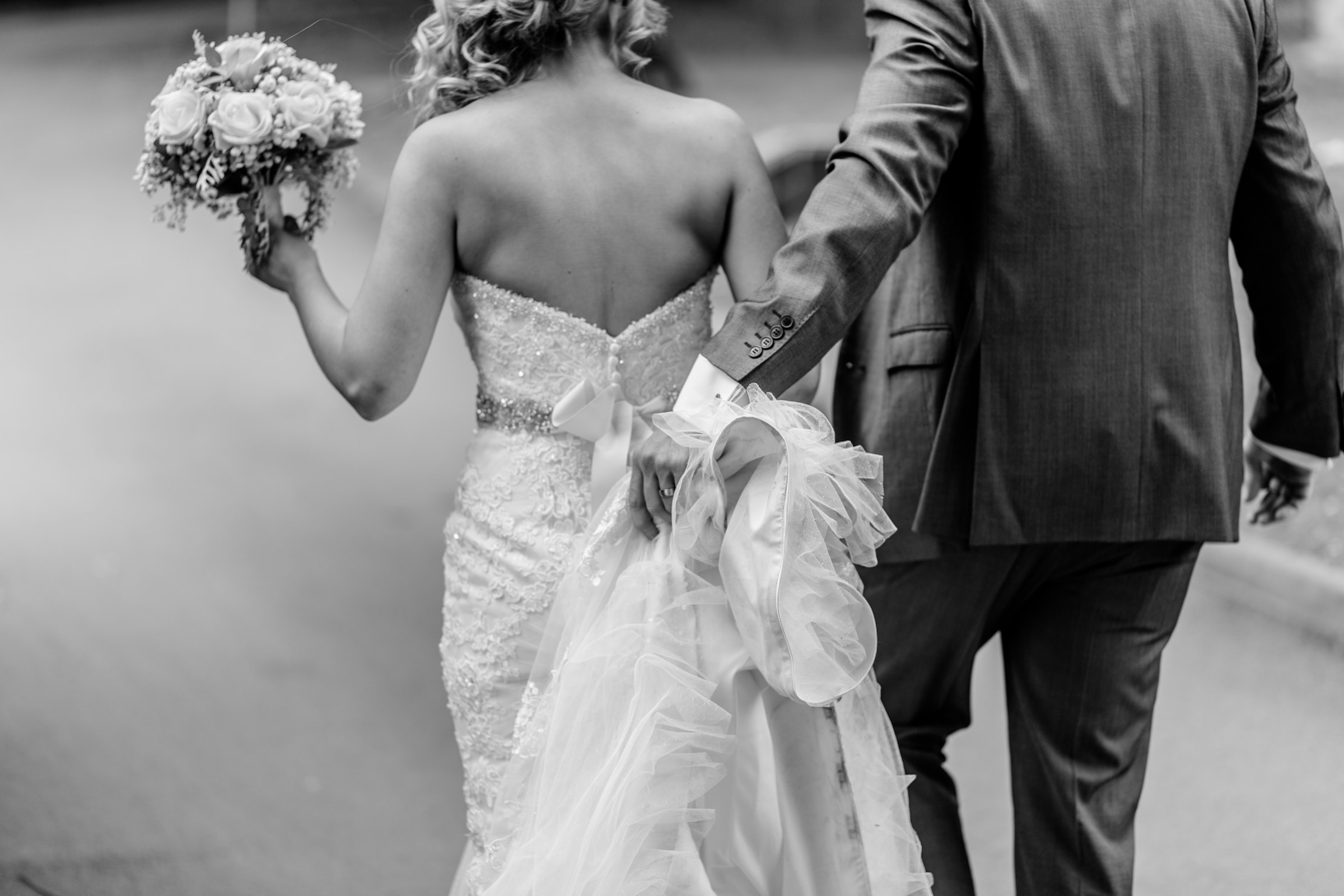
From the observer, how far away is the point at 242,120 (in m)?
2.75

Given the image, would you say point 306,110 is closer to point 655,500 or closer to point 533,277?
point 533,277

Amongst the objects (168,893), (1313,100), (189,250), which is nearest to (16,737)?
(168,893)

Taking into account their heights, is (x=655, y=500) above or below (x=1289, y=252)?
below

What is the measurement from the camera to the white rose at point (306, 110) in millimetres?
2791

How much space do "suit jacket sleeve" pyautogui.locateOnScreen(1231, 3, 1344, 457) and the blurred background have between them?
5.27 ft

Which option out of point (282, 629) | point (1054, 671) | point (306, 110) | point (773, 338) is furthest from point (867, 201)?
point (282, 629)

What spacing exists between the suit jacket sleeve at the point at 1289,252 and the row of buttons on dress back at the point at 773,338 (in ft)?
3.03

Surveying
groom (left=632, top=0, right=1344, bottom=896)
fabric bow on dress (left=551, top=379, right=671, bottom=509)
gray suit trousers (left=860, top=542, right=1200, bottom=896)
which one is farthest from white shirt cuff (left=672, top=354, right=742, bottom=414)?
gray suit trousers (left=860, top=542, right=1200, bottom=896)

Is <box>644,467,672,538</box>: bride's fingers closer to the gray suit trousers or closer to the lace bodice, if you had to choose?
the lace bodice

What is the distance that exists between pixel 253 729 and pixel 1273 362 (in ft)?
10.5

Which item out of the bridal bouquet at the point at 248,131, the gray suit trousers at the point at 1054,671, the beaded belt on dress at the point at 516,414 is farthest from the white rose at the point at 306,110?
the gray suit trousers at the point at 1054,671

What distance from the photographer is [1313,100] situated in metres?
10.9

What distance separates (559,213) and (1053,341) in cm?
87

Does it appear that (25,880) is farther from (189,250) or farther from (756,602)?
(189,250)
